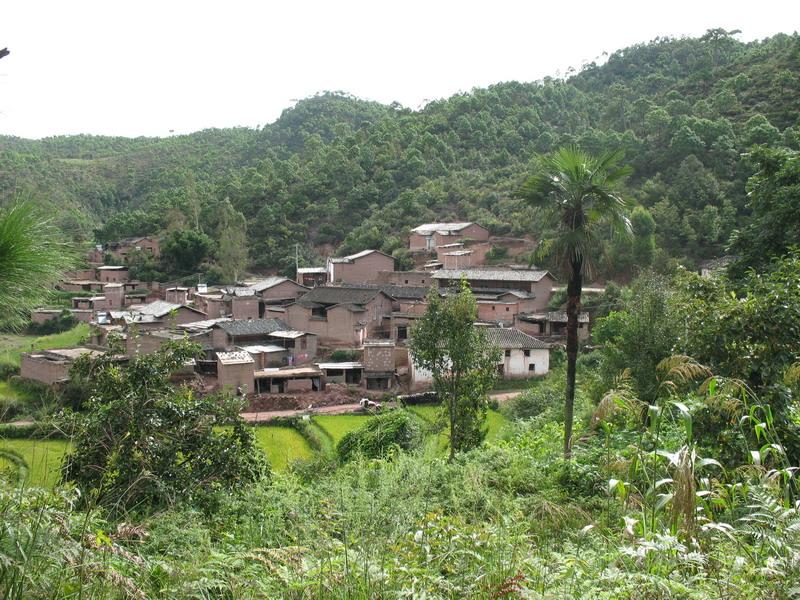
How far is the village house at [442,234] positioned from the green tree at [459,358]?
25.3 meters

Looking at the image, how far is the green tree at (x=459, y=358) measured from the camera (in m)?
12.4

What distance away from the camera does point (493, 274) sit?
100 feet

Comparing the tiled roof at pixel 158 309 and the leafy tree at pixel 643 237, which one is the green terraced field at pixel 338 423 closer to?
the tiled roof at pixel 158 309

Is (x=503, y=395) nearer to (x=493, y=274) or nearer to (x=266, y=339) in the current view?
(x=493, y=274)

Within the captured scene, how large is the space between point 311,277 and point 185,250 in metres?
10.4

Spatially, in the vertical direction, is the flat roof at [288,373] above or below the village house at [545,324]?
below

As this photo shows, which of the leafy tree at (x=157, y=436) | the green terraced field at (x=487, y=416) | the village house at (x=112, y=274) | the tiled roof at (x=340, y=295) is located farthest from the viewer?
the village house at (x=112, y=274)

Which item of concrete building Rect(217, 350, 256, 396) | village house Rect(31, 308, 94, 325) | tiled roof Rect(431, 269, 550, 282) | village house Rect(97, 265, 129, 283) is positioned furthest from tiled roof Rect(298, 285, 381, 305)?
village house Rect(97, 265, 129, 283)

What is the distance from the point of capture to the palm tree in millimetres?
8867

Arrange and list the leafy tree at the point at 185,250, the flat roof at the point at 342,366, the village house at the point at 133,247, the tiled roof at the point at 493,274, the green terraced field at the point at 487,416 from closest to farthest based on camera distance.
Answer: the green terraced field at the point at 487,416 < the flat roof at the point at 342,366 < the tiled roof at the point at 493,274 < the leafy tree at the point at 185,250 < the village house at the point at 133,247

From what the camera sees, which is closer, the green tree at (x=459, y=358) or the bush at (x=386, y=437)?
the green tree at (x=459, y=358)

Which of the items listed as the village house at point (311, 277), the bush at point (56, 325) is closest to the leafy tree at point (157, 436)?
the bush at point (56, 325)

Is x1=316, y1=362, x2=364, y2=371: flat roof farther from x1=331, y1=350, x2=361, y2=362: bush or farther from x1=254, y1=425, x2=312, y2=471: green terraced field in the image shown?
x1=254, y1=425, x2=312, y2=471: green terraced field

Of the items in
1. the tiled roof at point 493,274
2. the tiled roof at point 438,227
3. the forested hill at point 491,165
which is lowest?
the tiled roof at point 493,274
